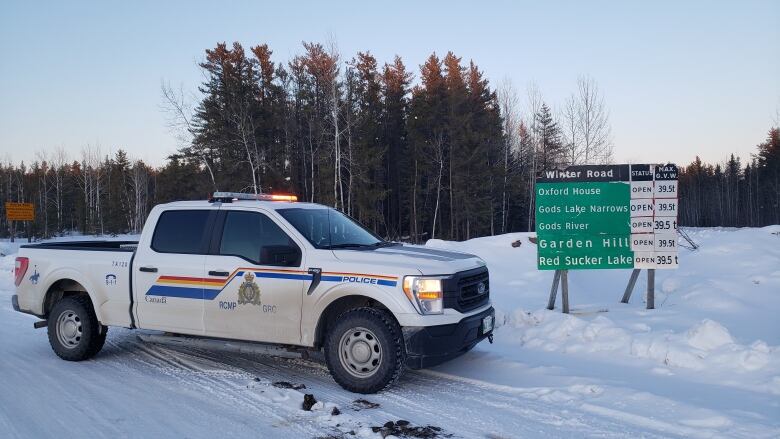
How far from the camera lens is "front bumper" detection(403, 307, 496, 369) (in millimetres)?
5570

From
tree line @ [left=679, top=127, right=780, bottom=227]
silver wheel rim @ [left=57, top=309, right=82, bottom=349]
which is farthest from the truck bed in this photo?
tree line @ [left=679, top=127, right=780, bottom=227]

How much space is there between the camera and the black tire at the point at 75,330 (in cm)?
721

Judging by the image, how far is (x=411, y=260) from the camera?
5.80 m

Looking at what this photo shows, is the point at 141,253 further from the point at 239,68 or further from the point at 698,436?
the point at 239,68

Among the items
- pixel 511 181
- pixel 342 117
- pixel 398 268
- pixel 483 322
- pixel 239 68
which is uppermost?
pixel 239 68

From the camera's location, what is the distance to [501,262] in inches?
653

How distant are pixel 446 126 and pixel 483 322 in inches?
1474

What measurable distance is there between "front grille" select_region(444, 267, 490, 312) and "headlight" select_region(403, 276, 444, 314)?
0.39ft

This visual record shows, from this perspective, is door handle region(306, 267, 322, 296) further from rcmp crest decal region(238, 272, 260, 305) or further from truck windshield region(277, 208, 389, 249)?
rcmp crest decal region(238, 272, 260, 305)

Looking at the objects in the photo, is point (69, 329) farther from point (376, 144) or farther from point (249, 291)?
point (376, 144)

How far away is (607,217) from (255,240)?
5.88 metres

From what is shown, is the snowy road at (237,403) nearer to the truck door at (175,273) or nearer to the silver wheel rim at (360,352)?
the silver wheel rim at (360,352)

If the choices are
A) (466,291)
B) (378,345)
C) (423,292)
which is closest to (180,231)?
(378,345)

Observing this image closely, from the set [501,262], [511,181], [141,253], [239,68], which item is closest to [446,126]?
[511,181]
